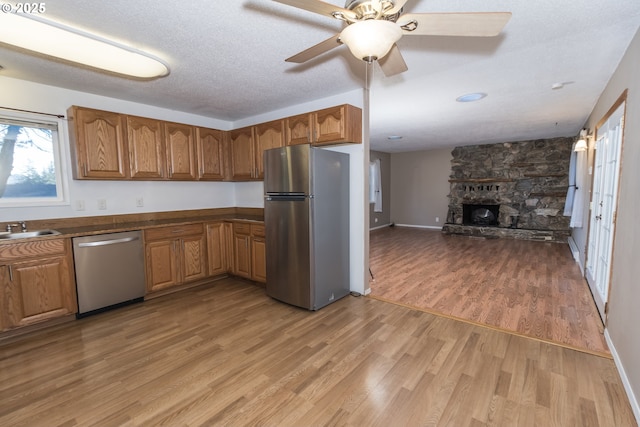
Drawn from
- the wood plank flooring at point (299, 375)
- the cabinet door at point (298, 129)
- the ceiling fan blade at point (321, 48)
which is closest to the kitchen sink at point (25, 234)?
the wood plank flooring at point (299, 375)

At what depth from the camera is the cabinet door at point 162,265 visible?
3.25m

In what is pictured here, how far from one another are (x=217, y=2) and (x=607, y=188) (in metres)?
3.90

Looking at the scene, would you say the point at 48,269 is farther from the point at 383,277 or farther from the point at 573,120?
the point at 573,120

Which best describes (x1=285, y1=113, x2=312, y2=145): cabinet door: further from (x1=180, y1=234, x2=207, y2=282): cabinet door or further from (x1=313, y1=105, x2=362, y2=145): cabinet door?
(x1=180, y1=234, x2=207, y2=282): cabinet door

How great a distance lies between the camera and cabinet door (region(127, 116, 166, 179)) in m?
3.30

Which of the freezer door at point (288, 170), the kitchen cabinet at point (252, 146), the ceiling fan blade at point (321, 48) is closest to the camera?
the ceiling fan blade at point (321, 48)

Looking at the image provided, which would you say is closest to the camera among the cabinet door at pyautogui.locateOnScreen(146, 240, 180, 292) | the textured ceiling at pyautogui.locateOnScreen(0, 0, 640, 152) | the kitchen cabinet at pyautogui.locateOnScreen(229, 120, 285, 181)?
the textured ceiling at pyautogui.locateOnScreen(0, 0, 640, 152)

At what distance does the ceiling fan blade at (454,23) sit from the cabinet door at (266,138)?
2374 millimetres

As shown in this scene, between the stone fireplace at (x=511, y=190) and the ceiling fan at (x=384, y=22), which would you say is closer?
the ceiling fan at (x=384, y=22)

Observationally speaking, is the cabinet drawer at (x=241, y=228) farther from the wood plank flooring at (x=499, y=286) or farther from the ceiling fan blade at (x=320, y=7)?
the ceiling fan blade at (x=320, y=7)

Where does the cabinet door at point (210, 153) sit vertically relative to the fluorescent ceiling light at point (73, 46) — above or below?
below

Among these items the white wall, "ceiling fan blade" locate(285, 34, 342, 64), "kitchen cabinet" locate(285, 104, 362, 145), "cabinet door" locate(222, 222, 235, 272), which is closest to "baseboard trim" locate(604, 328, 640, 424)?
the white wall

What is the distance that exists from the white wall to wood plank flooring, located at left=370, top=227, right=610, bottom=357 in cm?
30

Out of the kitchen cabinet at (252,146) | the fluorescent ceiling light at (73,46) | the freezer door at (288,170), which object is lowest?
the freezer door at (288,170)
